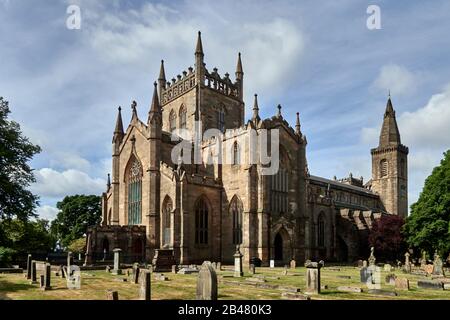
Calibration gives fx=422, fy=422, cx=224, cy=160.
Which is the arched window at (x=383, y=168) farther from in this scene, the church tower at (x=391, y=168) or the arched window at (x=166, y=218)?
the arched window at (x=166, y=218)

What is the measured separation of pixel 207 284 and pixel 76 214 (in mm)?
58908

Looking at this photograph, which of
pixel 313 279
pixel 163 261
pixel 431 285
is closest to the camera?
pixel 313 279

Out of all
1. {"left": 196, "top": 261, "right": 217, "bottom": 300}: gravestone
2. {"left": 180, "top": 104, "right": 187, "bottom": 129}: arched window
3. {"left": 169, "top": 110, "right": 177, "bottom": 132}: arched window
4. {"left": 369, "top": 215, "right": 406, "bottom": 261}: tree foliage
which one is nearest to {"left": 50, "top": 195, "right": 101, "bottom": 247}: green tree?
{"left": 169, "top": 110, "right": 177, "bottom": 132}: arched window

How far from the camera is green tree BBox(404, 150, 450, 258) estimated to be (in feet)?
110

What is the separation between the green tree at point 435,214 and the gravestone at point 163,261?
20.5 meters

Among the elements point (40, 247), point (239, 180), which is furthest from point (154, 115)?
point (40, 247)

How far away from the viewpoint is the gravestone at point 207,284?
12.1 meters

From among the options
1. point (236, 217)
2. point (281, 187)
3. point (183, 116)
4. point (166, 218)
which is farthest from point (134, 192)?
point (281, 187)

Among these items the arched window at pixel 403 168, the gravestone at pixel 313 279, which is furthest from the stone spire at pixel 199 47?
the arched window at pixel 403 168

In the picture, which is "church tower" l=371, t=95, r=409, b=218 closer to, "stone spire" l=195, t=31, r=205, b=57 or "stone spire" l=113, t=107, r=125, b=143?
"stone spire" l=195, t=31, r=205, b=57

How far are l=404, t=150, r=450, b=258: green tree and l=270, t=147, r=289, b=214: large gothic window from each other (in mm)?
12088

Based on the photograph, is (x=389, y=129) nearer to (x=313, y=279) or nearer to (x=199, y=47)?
(x=199, y=47)

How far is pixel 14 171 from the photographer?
27672 millimetres

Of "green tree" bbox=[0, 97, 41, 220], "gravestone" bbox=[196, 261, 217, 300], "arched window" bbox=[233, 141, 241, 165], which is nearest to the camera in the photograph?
"gravestone" bbox=[196, 261, 217, 300]
